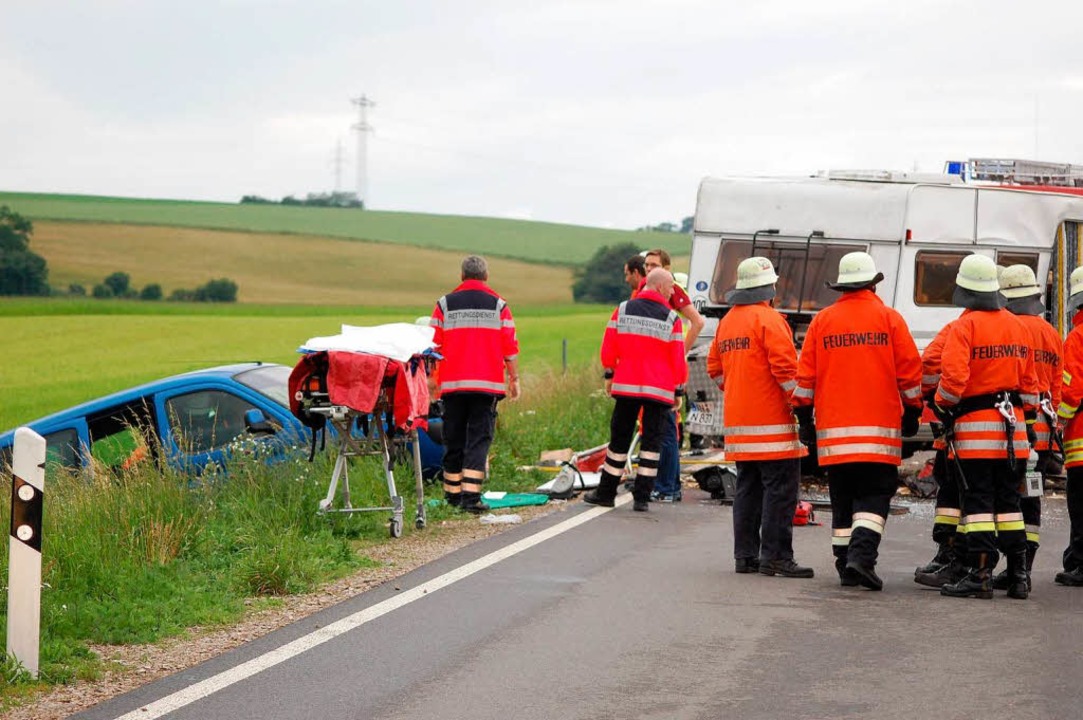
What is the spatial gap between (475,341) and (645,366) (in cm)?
139

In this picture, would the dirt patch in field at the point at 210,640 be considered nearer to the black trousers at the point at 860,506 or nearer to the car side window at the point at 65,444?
the black trousers at the point at 860,506

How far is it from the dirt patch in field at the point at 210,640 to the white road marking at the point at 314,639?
1.02 ft

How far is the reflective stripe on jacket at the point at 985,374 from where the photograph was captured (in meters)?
8.89

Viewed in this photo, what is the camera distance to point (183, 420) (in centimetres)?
1266

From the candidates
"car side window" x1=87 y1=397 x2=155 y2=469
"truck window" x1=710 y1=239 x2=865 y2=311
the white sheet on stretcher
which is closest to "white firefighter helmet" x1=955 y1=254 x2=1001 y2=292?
the white sheet on stretcher

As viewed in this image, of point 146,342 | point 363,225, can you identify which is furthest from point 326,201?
point 146,342

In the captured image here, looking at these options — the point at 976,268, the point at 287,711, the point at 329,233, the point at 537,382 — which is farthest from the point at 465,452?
the point at 329,233

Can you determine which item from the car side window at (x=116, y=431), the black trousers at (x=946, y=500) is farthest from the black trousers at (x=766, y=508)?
the car side window at (x=116, y=431)

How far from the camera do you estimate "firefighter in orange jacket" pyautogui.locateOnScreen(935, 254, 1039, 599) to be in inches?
349

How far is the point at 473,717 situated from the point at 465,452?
6.47 m

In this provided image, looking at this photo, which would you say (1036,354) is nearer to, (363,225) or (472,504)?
(472,504)

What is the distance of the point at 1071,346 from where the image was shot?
9.52 metres

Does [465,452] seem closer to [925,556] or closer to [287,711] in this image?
[925,556]

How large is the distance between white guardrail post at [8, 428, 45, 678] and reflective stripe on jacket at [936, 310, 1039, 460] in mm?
Answer: 4978
